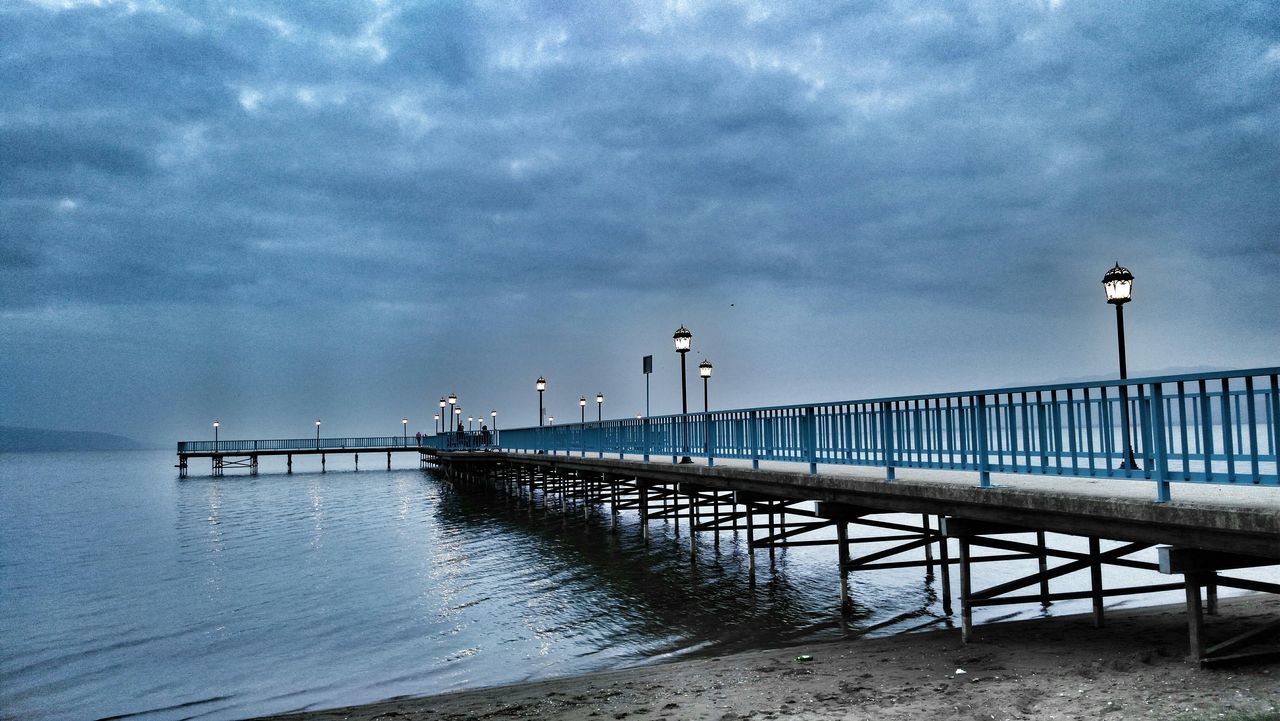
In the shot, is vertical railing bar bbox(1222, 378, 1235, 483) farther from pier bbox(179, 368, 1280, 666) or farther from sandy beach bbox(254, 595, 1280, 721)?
sandy beach bbox(254, 595, 1280, 721)

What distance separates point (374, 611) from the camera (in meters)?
17.2

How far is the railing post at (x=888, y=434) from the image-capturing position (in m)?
12.3

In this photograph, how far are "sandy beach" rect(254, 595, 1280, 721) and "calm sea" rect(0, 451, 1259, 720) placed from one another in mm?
1385

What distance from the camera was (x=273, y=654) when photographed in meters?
13.9

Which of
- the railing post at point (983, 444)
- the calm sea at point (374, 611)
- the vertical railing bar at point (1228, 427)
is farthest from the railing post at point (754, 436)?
the vertical railing bar at point (1228, 427)

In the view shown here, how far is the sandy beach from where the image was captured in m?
7.94

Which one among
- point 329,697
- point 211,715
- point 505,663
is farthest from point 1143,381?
point 211,715

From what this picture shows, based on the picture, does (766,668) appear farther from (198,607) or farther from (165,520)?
(165,520)

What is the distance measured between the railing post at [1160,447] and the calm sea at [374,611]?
621 cm

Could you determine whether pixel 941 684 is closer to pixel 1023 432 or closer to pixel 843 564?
pixel 1023 432

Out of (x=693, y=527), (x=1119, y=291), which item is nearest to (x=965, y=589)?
(x=1119, y=291)

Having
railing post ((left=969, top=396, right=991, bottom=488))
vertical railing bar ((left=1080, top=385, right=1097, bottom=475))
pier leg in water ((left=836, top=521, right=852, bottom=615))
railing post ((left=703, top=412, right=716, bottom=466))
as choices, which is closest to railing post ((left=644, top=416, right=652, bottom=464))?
railing post ((left=703, top=412, right=716, bottom=466))

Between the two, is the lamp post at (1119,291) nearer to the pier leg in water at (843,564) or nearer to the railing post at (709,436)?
the pier leg in water at (843,564)

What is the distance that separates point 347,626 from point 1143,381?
14.3 meters
